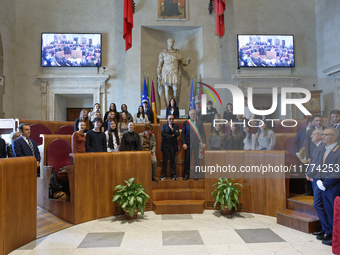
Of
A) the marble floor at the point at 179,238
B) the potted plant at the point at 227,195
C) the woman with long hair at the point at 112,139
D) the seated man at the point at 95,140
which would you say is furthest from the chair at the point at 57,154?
the potted plant at the point at 227,195

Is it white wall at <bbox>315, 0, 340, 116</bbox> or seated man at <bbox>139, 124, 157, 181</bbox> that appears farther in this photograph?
white wall at <bbox>315, 0, 340, 116</bbox>

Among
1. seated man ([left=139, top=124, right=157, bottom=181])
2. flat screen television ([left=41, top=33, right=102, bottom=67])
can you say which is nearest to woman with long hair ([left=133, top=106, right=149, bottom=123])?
seated man ([left=139, top=124, right=157, bottom=181])

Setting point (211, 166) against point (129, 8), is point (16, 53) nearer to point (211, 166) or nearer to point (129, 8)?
point (129, 8)

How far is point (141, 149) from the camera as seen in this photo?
5.34 meters

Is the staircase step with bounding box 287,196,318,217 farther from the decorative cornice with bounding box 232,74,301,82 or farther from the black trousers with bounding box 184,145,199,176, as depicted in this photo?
the decorative cornice with bounding box 232,74,301,82

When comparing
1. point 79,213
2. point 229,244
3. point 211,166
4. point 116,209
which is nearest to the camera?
point 229,244

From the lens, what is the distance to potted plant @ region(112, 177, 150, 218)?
438 cm

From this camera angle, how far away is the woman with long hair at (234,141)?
472 centimetres

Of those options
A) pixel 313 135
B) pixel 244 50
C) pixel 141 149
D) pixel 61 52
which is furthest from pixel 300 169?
pixel 61 52

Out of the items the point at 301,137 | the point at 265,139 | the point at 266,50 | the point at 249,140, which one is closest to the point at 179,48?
the point at 266,50

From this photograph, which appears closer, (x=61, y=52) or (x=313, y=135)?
(x=313, y=135)

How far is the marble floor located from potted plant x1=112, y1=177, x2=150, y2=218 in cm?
19

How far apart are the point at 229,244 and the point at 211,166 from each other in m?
1.81

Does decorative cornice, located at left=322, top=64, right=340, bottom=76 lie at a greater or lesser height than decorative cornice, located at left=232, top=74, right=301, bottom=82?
greater
